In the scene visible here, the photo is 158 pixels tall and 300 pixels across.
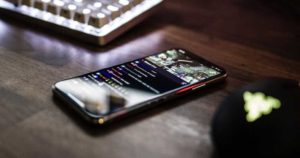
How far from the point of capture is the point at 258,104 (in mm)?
383

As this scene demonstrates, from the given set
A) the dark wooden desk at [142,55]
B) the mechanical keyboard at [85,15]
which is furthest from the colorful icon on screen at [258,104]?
the mechanical keyboard at [85,15]

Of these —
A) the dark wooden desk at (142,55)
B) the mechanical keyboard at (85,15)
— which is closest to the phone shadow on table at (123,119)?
the dark wooden desk at (142,55)

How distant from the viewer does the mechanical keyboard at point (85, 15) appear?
23.0 inches

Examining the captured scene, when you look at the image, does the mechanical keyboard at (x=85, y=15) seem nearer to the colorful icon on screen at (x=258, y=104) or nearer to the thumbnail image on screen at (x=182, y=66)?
the thumbnail image on screen at (x=182, y=66)

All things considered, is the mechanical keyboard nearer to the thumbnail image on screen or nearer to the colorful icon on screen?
the thumbnail image on screen

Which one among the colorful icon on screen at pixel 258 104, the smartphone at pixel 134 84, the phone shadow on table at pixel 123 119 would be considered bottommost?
the phone shadow on table at pixel 123 119

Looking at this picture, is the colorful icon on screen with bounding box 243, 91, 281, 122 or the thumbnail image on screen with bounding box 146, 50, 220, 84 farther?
the thumbnail image on screen with bounding box 146, 50, 220, 84

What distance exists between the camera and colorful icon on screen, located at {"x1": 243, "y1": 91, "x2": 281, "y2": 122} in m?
0.37

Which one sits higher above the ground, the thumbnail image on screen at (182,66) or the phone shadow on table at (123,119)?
the thumbnail image on screen at (182,66)

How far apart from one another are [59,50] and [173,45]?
157 mm

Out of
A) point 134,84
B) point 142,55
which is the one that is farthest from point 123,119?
point 142,55

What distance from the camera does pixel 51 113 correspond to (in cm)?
43

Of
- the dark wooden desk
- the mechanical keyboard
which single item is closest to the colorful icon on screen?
the dark wooden desk

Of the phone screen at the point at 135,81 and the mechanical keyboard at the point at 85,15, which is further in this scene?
the mechanical keyboard at the point at 85,15
